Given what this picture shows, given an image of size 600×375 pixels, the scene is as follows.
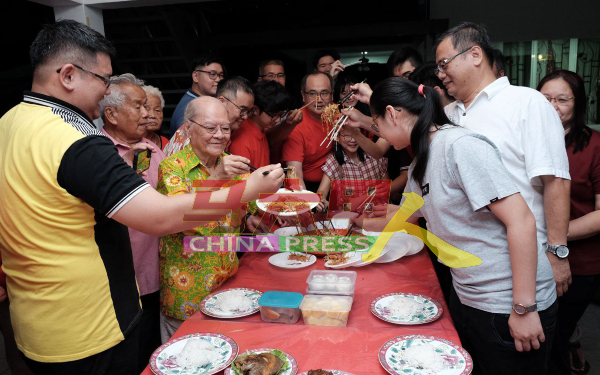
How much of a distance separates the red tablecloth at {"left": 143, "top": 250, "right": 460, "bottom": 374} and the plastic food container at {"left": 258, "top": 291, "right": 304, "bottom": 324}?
0.08 ft

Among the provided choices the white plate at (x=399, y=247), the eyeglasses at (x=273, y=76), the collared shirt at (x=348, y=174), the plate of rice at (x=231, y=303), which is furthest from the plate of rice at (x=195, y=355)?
the eyeglasses at (x=273, y=76)

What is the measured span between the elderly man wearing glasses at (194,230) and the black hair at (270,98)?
0.99 m

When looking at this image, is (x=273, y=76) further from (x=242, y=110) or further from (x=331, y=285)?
(x=331, y=285)

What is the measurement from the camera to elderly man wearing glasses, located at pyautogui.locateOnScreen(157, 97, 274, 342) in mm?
1812

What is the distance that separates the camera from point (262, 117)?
2.91 metres

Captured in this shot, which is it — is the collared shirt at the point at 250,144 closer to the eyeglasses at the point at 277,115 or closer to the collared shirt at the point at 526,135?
the eyeglasses at the point at 277,115

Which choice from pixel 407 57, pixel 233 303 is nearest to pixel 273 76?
pixel 407 57

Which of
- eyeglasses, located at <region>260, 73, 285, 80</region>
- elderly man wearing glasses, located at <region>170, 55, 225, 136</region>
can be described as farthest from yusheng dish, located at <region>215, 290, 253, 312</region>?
eyeglasses, located at <region>260, 73, 285, 80</region>

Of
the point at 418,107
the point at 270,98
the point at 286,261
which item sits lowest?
the point at 286,261

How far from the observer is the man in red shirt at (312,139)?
3.04 meters

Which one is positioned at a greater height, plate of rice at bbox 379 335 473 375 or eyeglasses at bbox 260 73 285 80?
eyeglasses at bbox 260 73 285 80

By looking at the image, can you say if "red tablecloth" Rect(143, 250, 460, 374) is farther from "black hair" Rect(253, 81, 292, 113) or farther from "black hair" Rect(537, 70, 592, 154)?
"black hair" Rect(253, 81, 292, 113)

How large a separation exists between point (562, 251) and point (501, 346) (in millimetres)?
556

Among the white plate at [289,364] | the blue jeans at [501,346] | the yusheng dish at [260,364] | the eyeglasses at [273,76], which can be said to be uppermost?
the eyeglasses at [273,76]
